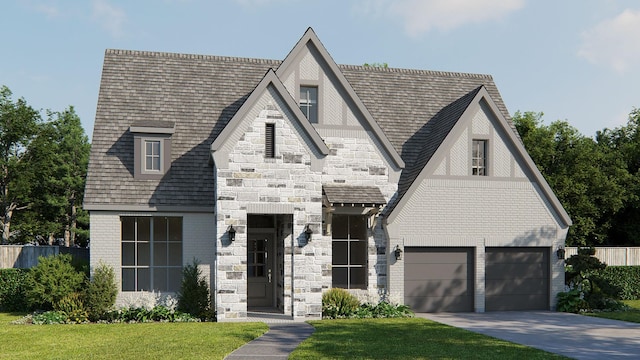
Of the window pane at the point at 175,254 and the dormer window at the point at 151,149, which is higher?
the dormer window at the point at 151,149

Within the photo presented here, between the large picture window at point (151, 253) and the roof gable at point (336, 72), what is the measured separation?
21.4 ft

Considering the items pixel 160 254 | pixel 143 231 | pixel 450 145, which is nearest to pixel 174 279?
pixel 160 254

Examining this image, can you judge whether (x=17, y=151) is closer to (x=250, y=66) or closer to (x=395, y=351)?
(x=250, y=66)

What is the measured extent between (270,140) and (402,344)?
7809mm

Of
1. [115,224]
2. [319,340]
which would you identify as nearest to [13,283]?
[115,224]

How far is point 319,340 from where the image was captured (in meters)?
14.7

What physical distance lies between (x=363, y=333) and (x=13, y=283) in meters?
14.2

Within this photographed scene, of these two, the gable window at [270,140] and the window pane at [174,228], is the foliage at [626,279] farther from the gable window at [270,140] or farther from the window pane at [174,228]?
the window pane at [174,228]

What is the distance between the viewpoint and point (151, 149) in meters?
20.6

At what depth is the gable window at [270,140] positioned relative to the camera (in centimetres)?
1886

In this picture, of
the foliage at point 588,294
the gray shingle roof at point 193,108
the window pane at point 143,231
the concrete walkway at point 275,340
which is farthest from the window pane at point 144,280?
the foliage at point 588,294

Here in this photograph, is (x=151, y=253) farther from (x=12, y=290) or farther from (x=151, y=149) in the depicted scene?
(x=12, y=290)

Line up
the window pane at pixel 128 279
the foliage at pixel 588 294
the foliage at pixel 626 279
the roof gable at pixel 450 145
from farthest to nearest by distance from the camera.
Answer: the foliage at pixel 626 279
the foliage at pixel 588 294
the roof gable at pixel 450 145
the window pane at pixel 128 279

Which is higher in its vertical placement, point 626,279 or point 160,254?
point 160,254
